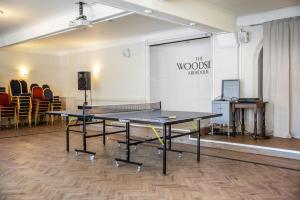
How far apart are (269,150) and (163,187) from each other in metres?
2.40

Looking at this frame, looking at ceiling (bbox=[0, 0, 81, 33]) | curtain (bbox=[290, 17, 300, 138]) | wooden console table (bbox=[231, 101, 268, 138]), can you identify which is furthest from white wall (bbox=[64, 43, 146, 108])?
curtain (bbox=[290, 17, 300, 138])

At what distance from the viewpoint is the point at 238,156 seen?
4887 mm

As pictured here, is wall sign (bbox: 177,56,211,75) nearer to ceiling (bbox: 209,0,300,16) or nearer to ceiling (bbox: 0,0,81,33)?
ceiling (bbox: 209,0,300,16)

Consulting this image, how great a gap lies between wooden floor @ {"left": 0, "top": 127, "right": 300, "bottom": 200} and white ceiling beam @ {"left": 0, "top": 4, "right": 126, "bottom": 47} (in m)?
2.52

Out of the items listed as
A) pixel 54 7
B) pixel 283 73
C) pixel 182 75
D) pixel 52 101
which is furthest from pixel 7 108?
pixel 283 73

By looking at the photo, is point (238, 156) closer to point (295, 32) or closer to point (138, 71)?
point (295, 32)

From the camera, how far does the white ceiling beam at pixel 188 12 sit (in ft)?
13.8

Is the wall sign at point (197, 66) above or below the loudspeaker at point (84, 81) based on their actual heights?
above

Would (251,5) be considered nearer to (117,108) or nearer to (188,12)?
(188,12)

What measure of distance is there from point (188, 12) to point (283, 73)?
237 centimetres

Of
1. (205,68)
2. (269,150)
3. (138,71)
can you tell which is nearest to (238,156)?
(269,150)

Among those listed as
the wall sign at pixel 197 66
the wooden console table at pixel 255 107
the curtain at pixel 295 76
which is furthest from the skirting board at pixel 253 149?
the wall sign at pixel 197 66

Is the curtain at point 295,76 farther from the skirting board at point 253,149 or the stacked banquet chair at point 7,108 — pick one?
the stacked banquet chair at point 7,108

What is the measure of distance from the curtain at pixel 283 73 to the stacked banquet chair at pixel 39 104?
6.77 metres
